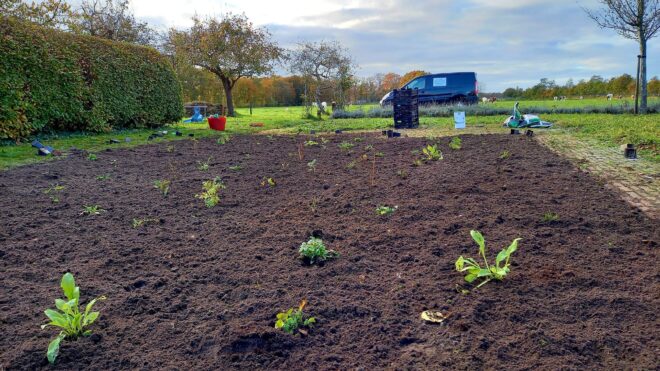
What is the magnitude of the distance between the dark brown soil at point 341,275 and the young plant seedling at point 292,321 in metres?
0.04

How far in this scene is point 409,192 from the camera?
4.83 m

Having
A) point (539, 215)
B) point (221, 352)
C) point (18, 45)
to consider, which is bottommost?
point (221, 352)

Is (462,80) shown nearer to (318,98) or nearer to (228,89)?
(318,98)

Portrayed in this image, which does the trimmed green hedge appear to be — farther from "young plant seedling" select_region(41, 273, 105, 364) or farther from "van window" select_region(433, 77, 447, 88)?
"van window" select_region(433, 77, 447, 88)

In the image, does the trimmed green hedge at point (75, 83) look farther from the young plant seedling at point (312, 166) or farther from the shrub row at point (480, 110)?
the shrub row at point (480, 110)

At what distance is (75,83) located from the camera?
1105 centimetres

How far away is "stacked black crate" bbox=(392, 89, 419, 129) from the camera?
545 inches

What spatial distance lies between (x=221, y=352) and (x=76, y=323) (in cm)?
77

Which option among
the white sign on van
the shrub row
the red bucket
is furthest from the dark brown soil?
the shrub row

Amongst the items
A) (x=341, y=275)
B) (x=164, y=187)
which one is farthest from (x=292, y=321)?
(x=164, y=187)

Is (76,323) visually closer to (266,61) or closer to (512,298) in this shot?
(512,298)

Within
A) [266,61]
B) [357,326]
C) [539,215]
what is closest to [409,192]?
[539,215]

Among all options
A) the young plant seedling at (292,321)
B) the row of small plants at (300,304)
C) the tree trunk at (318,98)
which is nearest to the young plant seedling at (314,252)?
the row of small plants at (300,304)

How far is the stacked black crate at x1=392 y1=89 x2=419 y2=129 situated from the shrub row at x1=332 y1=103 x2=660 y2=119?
18.6 feet
